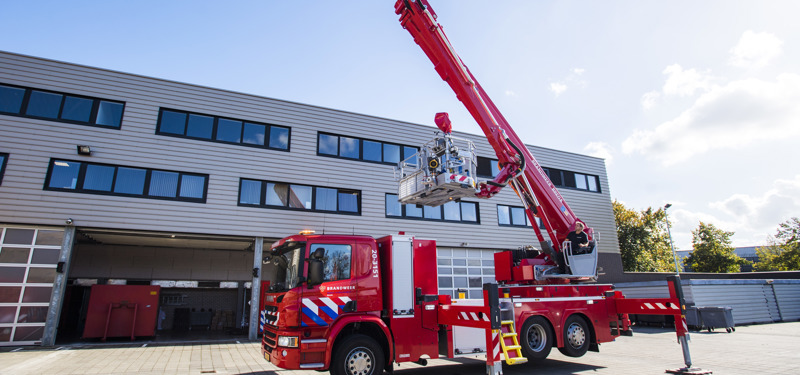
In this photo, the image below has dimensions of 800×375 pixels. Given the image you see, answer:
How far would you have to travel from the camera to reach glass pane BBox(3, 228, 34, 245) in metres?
12.5

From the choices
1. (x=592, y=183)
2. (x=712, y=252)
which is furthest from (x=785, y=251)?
(x=592, y=183)

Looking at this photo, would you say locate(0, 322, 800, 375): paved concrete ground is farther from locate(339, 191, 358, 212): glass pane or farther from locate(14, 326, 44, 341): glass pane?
locate(339, 191, 358, 212): glass pane

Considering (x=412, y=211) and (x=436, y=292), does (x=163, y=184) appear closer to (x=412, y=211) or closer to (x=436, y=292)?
(x=412, y=211)

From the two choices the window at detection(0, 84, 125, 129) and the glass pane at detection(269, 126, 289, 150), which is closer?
the window at detection(0, 84, 125, 129)

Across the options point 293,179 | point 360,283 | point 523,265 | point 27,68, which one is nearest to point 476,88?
point 523,265

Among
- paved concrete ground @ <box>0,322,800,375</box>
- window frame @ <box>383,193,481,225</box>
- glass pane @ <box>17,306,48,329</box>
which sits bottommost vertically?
paved concrete ground @ <box>0,322,800,375</box>

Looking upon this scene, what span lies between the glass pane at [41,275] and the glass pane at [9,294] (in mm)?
408

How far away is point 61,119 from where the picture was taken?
44.3 ft

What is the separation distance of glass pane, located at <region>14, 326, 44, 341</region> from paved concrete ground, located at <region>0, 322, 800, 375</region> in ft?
1.91

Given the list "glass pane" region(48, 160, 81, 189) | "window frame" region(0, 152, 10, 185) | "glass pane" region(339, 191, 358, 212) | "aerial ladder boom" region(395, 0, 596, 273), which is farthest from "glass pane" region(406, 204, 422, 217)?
"window frame" region(0, 152, 10, 185)

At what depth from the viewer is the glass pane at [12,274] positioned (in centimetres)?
1233

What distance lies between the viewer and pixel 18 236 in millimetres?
12617

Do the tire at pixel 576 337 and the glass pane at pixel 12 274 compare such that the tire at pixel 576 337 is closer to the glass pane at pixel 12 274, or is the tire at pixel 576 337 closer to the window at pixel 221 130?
the window at pixel 221 130

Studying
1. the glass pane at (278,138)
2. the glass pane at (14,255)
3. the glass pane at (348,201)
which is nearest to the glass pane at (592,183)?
the glass pane at (348,201)
